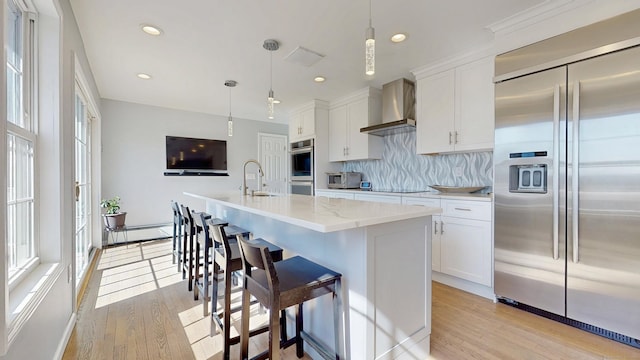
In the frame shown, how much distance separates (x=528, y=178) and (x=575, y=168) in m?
0.33

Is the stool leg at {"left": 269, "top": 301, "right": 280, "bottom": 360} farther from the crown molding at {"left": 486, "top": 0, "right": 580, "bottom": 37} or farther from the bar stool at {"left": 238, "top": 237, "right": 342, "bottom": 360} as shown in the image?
the crown molding at {"left": 486, "top": 0, "right": 580, "bottom": 37}

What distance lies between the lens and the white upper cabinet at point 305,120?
15.3 ft

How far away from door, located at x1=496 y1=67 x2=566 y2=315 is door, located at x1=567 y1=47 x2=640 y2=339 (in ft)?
0.26

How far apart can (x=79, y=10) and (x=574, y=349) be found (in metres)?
4.32

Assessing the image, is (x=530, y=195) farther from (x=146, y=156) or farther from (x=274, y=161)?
(x=146, y=156)

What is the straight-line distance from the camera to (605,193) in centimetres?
186

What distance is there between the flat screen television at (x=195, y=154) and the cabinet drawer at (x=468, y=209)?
4.39 m

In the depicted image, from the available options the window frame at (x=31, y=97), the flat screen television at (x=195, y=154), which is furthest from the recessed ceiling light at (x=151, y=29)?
the flat screen television at (x=195, y=154)

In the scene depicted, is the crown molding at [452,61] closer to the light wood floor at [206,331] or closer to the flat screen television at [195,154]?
the light wood floor at [206,331]

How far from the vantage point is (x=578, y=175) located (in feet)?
6.47

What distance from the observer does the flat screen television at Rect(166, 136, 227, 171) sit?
5066 millimetres

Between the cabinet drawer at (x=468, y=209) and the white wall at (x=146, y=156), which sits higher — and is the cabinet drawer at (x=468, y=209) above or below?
below

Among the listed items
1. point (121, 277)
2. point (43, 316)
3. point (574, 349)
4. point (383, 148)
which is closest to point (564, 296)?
point (574, 349)

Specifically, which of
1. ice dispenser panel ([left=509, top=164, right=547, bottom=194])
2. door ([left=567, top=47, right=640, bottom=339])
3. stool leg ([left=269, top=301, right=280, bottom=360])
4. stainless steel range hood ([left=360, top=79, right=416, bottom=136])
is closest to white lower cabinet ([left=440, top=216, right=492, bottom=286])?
ice dispenser panel ([left=509, top=164, right=547, bottom=194])
